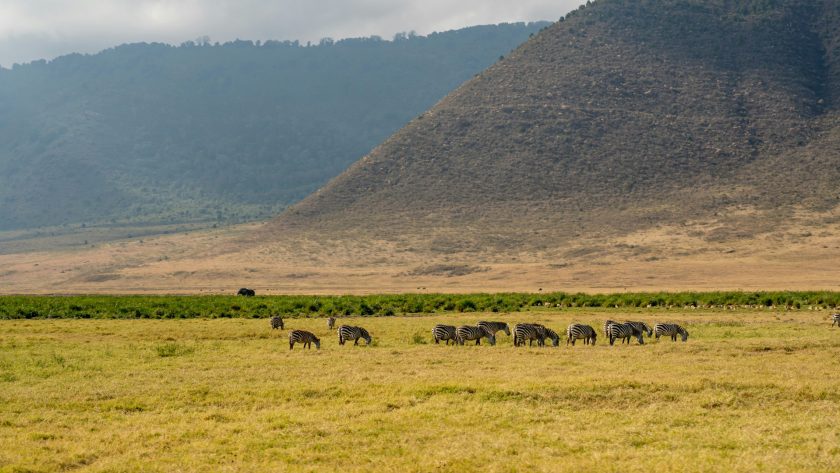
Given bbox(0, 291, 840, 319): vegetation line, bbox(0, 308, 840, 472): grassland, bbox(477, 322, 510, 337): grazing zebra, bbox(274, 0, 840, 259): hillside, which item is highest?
bbox(274, 0, 840, 259): hillside

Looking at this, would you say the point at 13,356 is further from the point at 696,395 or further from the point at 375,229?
the point at 375,229

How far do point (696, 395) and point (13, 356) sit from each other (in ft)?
63.0

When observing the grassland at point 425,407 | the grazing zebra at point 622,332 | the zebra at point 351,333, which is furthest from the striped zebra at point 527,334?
the zebra at point 351,333

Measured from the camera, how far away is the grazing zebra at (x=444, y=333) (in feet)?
98.8

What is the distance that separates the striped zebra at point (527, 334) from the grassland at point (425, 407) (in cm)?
83

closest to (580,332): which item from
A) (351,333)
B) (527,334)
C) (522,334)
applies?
(527,334)

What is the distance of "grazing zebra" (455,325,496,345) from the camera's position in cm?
2984

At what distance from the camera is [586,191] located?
102 metres

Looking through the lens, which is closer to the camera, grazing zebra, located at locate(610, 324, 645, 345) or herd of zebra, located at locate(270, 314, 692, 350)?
herd of zebra, located at locate(270, 314, 692, 350)

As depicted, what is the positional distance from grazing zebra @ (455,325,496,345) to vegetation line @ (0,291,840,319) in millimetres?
17146

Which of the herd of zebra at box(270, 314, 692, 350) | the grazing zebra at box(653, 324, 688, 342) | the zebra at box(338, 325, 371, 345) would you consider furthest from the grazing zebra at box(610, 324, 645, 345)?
the zebra at box(338, 325, 371, 345)

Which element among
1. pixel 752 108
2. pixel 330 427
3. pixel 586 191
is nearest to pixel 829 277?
pixel 586 191

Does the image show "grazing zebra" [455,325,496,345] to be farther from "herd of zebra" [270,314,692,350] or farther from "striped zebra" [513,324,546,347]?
"striped zebra" [513,324,546,347]

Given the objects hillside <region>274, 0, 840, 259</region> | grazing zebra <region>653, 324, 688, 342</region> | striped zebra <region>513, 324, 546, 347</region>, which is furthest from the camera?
hillside <region>274, 0, 840, 259</region>
